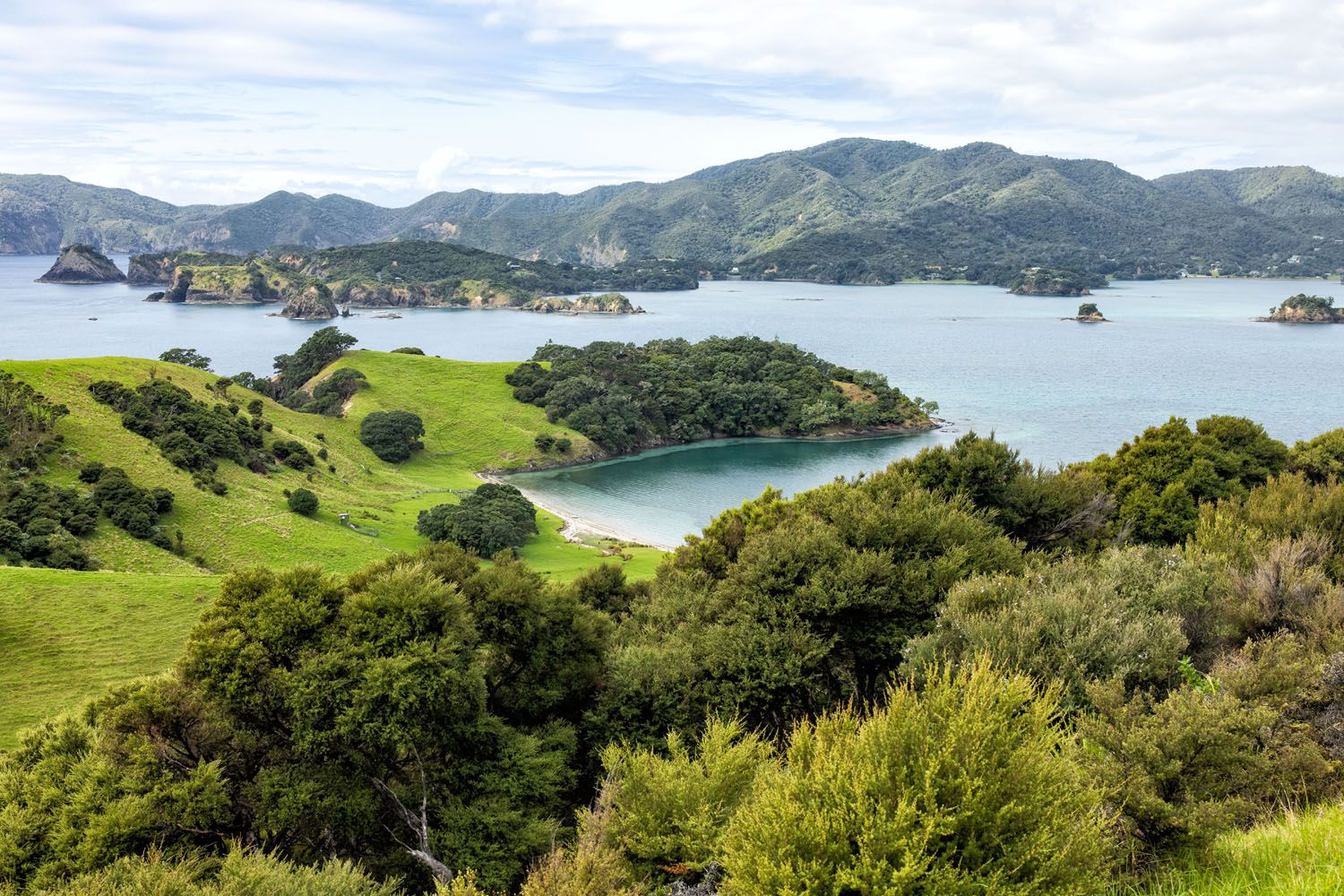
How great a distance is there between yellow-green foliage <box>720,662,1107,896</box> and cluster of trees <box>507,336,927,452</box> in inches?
2653

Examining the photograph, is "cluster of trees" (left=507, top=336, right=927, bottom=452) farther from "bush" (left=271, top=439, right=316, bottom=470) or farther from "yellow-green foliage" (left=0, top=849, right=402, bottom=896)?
"yellow-green foliage" (left=0, top=849, right=402, bottom=896)

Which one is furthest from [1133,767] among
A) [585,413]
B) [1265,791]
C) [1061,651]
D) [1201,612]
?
[585,413]

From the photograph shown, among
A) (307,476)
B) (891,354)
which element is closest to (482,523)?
→ (307,476)

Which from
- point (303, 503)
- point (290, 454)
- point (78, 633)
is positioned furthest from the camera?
point (290, 454)

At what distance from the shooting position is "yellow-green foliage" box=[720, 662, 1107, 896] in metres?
6.10

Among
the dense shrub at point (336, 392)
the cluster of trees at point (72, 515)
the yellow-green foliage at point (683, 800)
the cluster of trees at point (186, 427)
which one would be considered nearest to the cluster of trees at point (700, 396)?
the dense shrub at point (336, 392)

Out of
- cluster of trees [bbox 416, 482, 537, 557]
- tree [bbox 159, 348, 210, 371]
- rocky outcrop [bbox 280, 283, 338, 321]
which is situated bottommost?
cluster of trees [bbox 416, 482, 537, 557]

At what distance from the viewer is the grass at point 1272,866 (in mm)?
5875

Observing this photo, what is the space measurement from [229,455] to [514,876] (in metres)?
42.3

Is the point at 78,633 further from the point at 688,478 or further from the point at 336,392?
the point at 336,392

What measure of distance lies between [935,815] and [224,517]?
40.6 metres

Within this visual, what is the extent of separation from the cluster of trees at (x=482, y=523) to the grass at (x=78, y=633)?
52.8 ft

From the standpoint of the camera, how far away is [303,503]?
41.7m

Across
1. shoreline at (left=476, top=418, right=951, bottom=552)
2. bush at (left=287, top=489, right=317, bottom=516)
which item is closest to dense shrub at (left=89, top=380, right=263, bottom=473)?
bush at (left=287, top=489, right=317, bottom=516)
